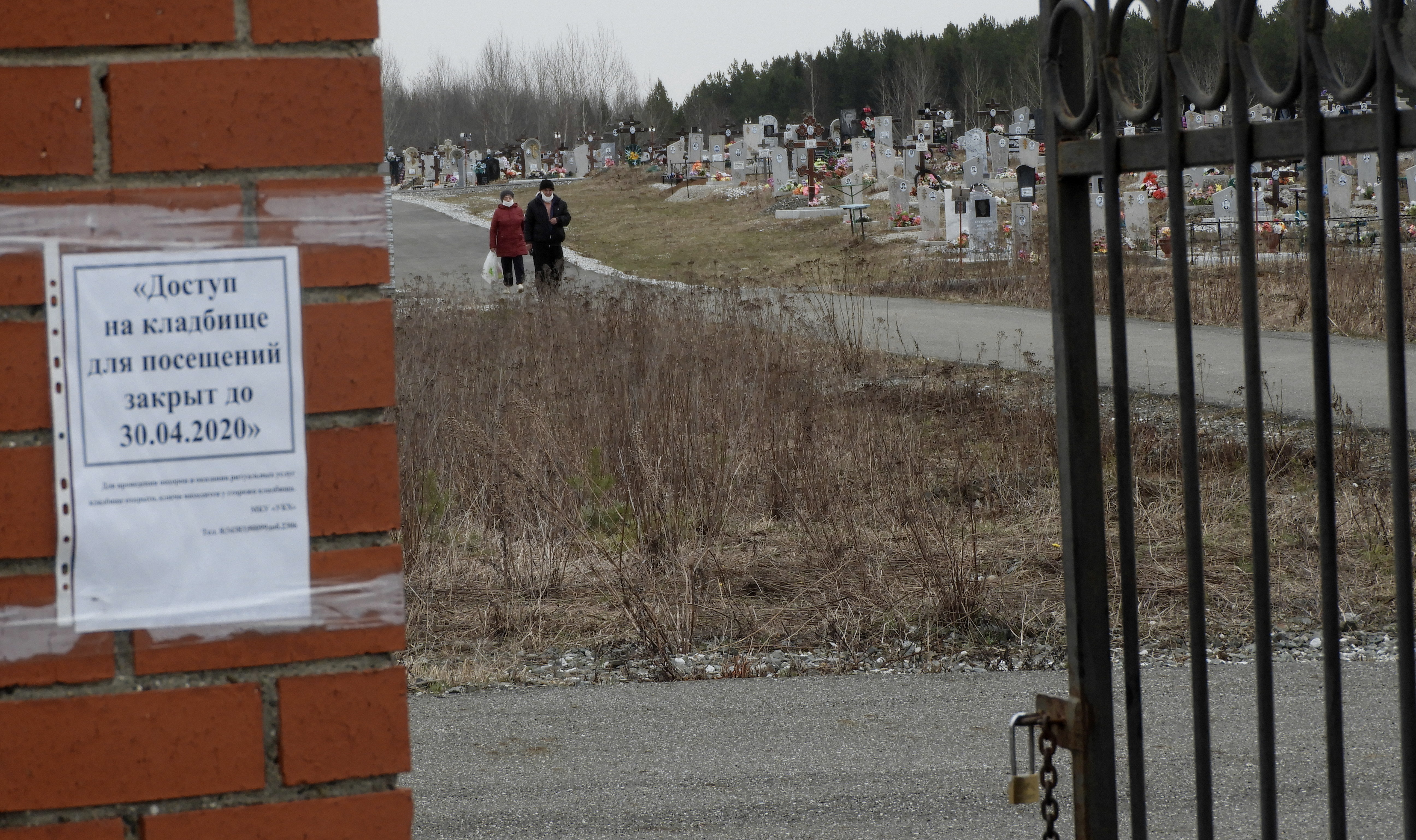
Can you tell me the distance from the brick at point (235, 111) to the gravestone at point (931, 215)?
2004 cm

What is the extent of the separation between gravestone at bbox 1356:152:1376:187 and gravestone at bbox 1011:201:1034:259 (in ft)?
25.8

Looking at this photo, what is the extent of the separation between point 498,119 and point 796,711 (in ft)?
310

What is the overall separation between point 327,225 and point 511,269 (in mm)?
17202

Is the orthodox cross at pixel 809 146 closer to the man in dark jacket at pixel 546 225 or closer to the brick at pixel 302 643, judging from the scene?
the man in dark jacket at pixel 546 225

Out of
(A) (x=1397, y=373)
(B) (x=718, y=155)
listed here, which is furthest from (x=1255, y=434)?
(B) (x=718, y=155)

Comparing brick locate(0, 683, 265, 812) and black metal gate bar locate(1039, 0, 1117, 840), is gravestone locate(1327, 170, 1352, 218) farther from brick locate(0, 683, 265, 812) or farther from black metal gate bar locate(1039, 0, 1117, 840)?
brick locate(0, 683, 265, 812)

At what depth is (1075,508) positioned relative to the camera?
6.79 ft

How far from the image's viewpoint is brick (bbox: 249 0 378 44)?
4.63 feet

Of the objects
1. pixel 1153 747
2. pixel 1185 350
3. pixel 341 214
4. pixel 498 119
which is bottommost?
pixel 1153 747

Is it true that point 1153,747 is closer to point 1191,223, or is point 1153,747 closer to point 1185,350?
point 1185,350

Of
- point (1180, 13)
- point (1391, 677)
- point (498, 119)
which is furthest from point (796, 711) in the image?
point (498, 119)

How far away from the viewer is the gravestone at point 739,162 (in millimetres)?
36844

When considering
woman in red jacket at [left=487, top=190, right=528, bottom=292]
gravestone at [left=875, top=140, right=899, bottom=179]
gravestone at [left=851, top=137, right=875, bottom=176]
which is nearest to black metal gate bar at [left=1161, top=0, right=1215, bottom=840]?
woman in red jacket at [left=487, top=190, right=528, bottom=292]

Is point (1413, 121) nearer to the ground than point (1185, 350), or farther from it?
farther from it
